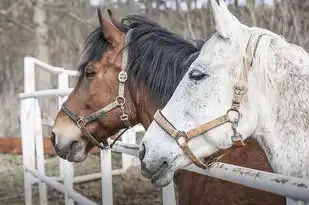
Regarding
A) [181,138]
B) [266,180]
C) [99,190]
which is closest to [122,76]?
[181,138]

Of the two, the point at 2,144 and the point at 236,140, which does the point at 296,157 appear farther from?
the point at 2,144

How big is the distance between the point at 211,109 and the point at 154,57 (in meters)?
0.94

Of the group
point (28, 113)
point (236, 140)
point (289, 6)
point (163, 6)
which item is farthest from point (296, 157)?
point (163, 6)

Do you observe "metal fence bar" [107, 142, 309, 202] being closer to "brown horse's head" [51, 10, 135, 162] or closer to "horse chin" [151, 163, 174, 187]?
"horse chin" [151, 163, 174, 187]

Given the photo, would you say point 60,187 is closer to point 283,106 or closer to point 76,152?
point 76,152

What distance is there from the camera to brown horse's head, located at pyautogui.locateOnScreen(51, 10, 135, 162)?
2818mm

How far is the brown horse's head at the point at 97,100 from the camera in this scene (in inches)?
111

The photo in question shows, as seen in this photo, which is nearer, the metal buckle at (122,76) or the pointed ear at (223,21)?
the pointed ear at (223,21)

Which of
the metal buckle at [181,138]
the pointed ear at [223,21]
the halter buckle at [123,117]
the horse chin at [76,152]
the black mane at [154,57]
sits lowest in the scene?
the horse chin at [76,152]

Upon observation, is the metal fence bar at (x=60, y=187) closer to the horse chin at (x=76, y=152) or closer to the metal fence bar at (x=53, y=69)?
the horse chin at (x=76, y=152)

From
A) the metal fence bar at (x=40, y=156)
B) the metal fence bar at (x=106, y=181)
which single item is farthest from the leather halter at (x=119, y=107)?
the metal fence bar at (x=40, y=156)

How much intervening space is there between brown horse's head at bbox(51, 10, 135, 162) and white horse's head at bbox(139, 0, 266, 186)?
96cm

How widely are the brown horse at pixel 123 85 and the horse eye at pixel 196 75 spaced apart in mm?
680

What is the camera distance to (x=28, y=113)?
500cm
